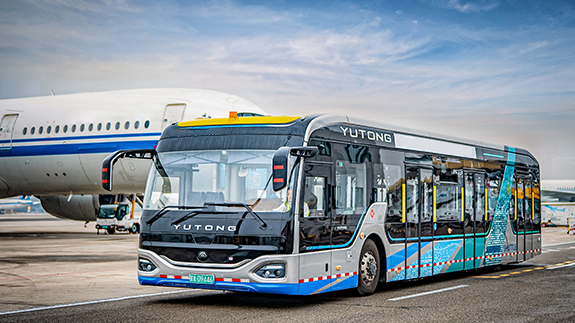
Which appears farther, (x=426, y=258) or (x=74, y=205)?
(x=74, y=205)

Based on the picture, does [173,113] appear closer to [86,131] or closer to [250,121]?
[86,131]

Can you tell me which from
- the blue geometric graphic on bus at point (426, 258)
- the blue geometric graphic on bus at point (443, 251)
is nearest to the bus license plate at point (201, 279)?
the blue geometric graphic on bus at point (426, 258)

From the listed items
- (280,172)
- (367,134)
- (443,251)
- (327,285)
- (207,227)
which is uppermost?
(367,134)

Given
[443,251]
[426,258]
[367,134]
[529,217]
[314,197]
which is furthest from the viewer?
[529,217]

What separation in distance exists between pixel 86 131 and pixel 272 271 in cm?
1763

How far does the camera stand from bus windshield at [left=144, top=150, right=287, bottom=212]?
8.44 meters

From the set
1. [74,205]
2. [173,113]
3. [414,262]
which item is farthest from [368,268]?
[74,205]

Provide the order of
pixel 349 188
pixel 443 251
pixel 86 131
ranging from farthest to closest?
pixel 86 131 < pixel 443 251 < pixel 349 188

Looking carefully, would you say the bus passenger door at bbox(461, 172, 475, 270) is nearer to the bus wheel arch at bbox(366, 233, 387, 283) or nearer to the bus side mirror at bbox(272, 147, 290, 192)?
the bus wheel arch at bbox(366, 233, 387, 283)

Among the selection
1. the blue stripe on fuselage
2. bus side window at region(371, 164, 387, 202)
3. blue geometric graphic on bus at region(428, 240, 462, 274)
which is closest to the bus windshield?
bus side window at region(371, 164, 387, 202)

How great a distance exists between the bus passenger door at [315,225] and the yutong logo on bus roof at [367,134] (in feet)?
3.03

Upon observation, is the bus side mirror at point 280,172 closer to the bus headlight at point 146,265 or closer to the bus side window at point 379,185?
the bus headlight at point 146,265

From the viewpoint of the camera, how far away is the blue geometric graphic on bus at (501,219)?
45.9 feet

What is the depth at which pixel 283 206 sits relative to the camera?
829cm
